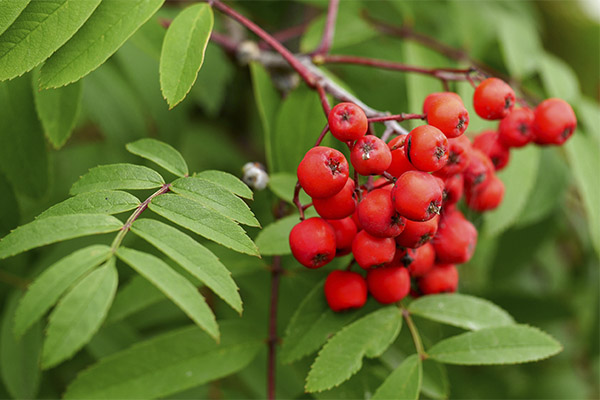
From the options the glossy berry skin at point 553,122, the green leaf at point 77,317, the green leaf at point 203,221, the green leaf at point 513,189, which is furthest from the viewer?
the green leaf at point 513,189

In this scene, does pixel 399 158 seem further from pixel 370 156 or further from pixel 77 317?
pixel 77 317

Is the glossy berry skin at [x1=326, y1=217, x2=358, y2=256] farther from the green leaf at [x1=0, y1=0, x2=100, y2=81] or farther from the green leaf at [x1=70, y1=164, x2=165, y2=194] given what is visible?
the green leaf at [x1=0, y1=0, x2=100, y2=81]

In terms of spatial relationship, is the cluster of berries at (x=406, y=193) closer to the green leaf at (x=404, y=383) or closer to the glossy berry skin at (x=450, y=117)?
the glossy berry skin at (x=450, y=117)

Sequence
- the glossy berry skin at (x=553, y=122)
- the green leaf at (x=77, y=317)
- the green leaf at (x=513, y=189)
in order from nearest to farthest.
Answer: the green leaf at (x=77, y=317) → the glossy berry skin at (x=553, y=122) → the green leaf at (x=513, y=189)

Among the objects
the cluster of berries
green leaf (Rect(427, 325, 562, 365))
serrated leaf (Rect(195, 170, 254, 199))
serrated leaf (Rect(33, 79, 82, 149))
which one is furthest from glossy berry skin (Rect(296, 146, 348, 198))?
serrated leaf (Rect(33, 79, 82, 149))

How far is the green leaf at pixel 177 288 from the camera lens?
2.27 ft

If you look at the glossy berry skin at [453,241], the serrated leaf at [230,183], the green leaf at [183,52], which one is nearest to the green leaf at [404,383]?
the glossy berry skin at [453,241]

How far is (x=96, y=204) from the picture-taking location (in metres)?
0.83

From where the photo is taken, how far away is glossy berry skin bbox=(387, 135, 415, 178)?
910mm

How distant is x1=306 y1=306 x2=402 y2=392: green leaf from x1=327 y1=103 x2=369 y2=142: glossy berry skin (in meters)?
0.38

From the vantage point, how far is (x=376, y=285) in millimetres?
1003

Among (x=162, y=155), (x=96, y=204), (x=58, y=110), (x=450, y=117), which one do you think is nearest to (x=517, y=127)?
(x=450, y=117)

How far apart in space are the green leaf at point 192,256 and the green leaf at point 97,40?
12.5 inches

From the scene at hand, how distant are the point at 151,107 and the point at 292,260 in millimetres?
771
